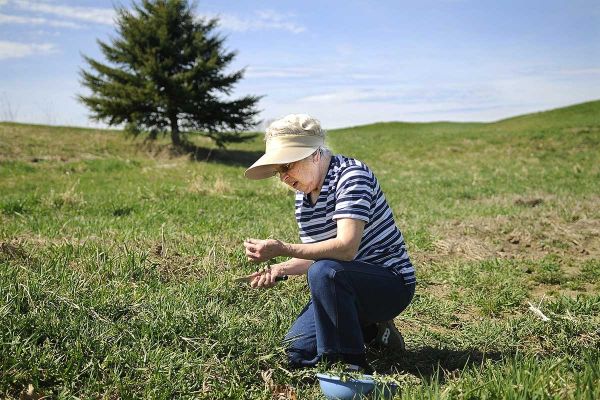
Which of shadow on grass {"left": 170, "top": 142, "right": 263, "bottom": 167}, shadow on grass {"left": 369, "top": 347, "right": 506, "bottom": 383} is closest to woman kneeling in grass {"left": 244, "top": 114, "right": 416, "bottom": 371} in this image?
shadow on grass {"left": 369, "top": 347, "right": 506, "bottom": 383}

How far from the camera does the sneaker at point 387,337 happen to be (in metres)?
3.92

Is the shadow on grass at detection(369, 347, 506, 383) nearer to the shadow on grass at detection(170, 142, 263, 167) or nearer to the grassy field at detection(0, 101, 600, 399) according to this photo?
the grassy field at detection(0, 101, 600, 399)

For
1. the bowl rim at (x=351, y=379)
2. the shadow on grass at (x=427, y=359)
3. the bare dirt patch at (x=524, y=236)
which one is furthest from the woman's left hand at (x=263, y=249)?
the bare dirt patch at (x=524, y=236)

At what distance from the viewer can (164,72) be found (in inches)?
1000

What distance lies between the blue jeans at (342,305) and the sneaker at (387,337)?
10.0 inches

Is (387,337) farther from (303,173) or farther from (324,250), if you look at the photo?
(303,173)

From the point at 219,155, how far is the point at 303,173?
25260 millimetres

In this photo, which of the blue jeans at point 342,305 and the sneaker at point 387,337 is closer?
the blue jeans at point 342,305

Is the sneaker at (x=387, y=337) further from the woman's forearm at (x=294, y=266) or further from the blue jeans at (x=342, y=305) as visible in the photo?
the woman's forearm at (x=294, y=266)

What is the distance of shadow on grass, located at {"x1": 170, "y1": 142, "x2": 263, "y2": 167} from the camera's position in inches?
1002

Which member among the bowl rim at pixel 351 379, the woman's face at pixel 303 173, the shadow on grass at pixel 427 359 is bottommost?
the shadow on grass at pixel 427 359

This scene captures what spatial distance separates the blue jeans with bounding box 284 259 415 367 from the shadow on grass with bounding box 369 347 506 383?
0.36 m

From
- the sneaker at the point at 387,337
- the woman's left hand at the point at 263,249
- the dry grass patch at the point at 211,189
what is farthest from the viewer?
the dry grass patch at the point at 211,189

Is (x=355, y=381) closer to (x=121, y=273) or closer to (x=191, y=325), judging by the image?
(x=191, y=325)
